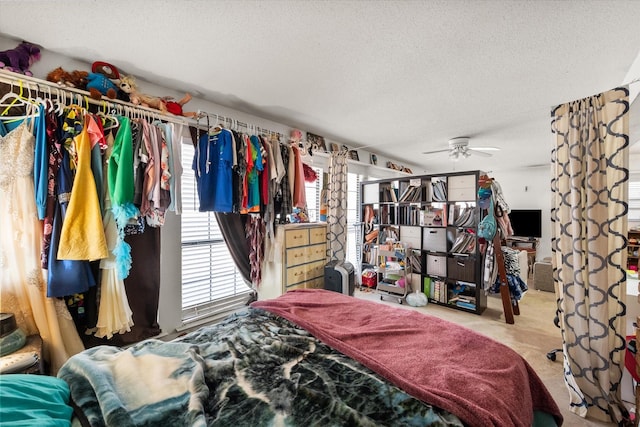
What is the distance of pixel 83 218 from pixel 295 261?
6.28 ft

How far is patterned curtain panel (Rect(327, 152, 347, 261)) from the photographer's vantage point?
3.71 meters

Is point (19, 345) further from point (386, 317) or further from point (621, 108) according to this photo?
point (621, 108)

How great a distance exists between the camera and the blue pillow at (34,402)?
72 centimetres

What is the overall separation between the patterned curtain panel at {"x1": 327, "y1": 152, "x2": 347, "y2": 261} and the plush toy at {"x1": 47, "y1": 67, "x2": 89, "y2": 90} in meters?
2.64

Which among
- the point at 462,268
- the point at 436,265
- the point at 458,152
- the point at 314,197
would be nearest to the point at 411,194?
the point at 458,152

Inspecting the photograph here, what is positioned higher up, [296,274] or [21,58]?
[21,58]

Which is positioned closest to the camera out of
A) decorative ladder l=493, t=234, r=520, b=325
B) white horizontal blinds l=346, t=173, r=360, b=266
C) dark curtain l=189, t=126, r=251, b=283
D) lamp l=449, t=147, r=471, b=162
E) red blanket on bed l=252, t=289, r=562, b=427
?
red blanket on bed l=252, t=289, r=562, b=427

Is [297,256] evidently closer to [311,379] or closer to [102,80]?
[311,379]

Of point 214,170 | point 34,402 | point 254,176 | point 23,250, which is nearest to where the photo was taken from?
point 34,402

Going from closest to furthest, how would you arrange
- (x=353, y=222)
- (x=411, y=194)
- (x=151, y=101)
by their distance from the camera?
(x=151, y=101), (x=411, y=194), (x=353, y=222)

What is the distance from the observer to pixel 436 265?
376 cm

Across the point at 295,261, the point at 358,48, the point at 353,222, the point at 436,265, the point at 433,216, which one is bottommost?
the point at 436,265

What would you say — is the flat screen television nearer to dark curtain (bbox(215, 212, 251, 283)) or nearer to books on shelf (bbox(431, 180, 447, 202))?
books on shelf (bbox(431, 180, 447, 202))

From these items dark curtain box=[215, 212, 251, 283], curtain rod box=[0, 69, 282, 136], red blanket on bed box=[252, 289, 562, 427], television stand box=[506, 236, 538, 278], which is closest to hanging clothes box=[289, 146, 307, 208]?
dark curtain box=[215, 212, 251, 283]
